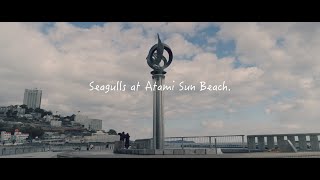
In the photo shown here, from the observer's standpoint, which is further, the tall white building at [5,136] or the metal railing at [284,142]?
the tall white building at [5,136]

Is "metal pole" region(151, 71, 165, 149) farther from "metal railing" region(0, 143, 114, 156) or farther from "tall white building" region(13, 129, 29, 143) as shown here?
"tall white building" region(13, 129, 29, 143)

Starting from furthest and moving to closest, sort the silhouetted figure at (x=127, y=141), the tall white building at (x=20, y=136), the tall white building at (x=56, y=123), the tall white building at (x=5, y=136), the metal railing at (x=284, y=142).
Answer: the tall white building at (x=56, y=123), the tall white building at (x=20, y=136), the tall white building at (x=5, y=136), the silhouetted figure at (x=127, y=141), the metal railing at (x=284, y=142)

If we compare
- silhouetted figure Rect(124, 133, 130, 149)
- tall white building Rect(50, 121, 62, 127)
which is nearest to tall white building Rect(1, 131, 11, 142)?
tall white building Rect(50, 121, 62, 127)

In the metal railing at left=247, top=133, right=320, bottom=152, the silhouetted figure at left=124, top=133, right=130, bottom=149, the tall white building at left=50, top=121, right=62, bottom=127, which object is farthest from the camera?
the tall white building at left=50, top=121, right=62, bottom=127

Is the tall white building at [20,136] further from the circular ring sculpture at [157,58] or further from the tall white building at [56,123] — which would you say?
the circular ring sculpture at [157,58]

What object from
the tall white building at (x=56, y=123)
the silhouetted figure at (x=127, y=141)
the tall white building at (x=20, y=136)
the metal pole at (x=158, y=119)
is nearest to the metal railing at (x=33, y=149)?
the silhouetted figure at (x=127, y=141)

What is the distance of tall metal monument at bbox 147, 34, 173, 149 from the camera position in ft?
61.8

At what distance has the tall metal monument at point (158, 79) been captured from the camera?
18.8 meters

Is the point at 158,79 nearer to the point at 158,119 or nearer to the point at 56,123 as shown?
the point at 158,119

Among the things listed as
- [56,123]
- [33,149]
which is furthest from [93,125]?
[33,149]

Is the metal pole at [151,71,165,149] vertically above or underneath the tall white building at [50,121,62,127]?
underneath

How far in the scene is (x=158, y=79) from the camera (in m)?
19.2
